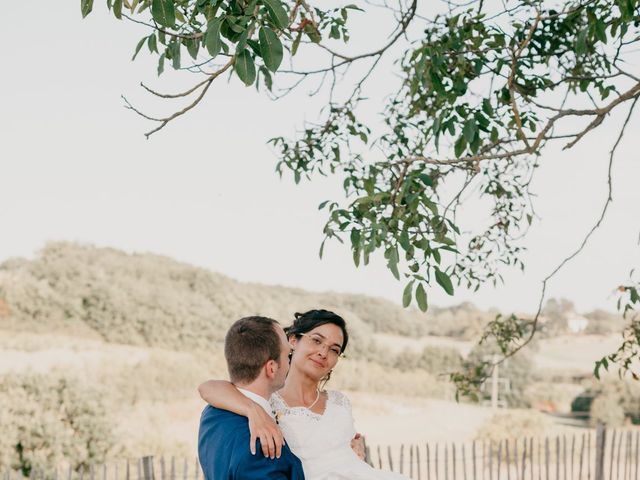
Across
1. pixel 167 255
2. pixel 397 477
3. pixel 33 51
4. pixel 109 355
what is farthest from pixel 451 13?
pixel 167 255

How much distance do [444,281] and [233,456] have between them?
89 centimetres

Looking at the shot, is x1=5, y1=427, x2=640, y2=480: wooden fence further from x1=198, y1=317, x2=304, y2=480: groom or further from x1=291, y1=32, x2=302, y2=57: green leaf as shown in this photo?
x1=198, y1=317, x2=304, y2=480: groom

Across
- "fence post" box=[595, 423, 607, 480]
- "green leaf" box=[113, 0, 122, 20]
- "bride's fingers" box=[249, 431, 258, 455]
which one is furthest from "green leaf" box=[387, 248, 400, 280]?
"fence post" box=[595, 423, 607, 480]

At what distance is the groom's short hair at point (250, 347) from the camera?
2.68 metres

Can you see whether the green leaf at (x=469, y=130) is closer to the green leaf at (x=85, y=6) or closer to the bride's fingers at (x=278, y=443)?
the green leaf at (x=85, y=6)

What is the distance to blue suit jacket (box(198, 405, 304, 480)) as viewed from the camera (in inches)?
98.6

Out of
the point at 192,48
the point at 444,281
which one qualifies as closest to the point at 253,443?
the point at 444,281

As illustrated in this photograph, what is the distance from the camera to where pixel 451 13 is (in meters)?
5.92

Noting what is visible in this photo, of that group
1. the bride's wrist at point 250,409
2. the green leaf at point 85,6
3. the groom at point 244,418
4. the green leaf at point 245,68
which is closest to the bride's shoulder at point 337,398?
the groom at point 244,418

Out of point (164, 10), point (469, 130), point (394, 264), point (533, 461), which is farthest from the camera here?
point (533, 461)

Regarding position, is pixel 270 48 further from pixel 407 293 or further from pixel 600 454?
pixel 600 454

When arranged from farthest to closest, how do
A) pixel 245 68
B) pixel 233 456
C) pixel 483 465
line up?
pixel 483 465 < pixel 233 456 < pixel 245 68

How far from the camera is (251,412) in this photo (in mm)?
2604

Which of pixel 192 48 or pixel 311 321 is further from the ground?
pixel 192 48
